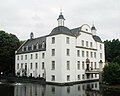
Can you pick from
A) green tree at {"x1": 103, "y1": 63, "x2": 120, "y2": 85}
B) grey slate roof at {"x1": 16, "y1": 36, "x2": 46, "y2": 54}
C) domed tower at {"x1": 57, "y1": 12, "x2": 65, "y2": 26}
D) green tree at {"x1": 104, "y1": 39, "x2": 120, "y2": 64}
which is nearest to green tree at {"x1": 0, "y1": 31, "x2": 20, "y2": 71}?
grey slate roof at {"x1": 16, "y1": 36, "x2": 46, "y2": 54}

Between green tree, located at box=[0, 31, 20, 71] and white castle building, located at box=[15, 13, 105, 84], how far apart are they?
4.79 meters

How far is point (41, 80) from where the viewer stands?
3744cm

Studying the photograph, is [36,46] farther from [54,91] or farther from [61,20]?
[54,91]

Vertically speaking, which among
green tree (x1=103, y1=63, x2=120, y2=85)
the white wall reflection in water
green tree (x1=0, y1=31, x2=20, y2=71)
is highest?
green tree (x1=0, y1=31, x2=20, y2=71)

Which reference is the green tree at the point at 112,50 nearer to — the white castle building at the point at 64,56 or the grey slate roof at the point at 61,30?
the white castle building at the point at 64,56

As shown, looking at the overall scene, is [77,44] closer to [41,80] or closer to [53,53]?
[53,53]

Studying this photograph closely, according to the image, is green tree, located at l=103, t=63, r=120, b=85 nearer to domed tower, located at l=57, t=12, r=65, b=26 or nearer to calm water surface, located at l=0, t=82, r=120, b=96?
calm water surface, located at l=0, t=82, r=120, b=96

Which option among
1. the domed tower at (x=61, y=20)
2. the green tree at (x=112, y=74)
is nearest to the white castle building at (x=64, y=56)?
the domed tower at (x=61, y=20)

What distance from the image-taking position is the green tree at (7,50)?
160 feet

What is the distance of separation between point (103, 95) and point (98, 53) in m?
25.0

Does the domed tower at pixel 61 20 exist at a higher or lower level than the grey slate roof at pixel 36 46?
higher

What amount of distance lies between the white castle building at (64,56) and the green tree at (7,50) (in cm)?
479

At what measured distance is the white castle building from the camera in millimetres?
34281

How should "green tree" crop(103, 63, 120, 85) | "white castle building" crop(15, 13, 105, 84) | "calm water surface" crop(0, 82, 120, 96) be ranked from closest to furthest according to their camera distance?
1. "calm water surface" crop(0, 82, 120, 96)
2. "green tree" crop(103, 63, 120, 85)
3. "white castle building" crop(15, 13, 105, 84)
